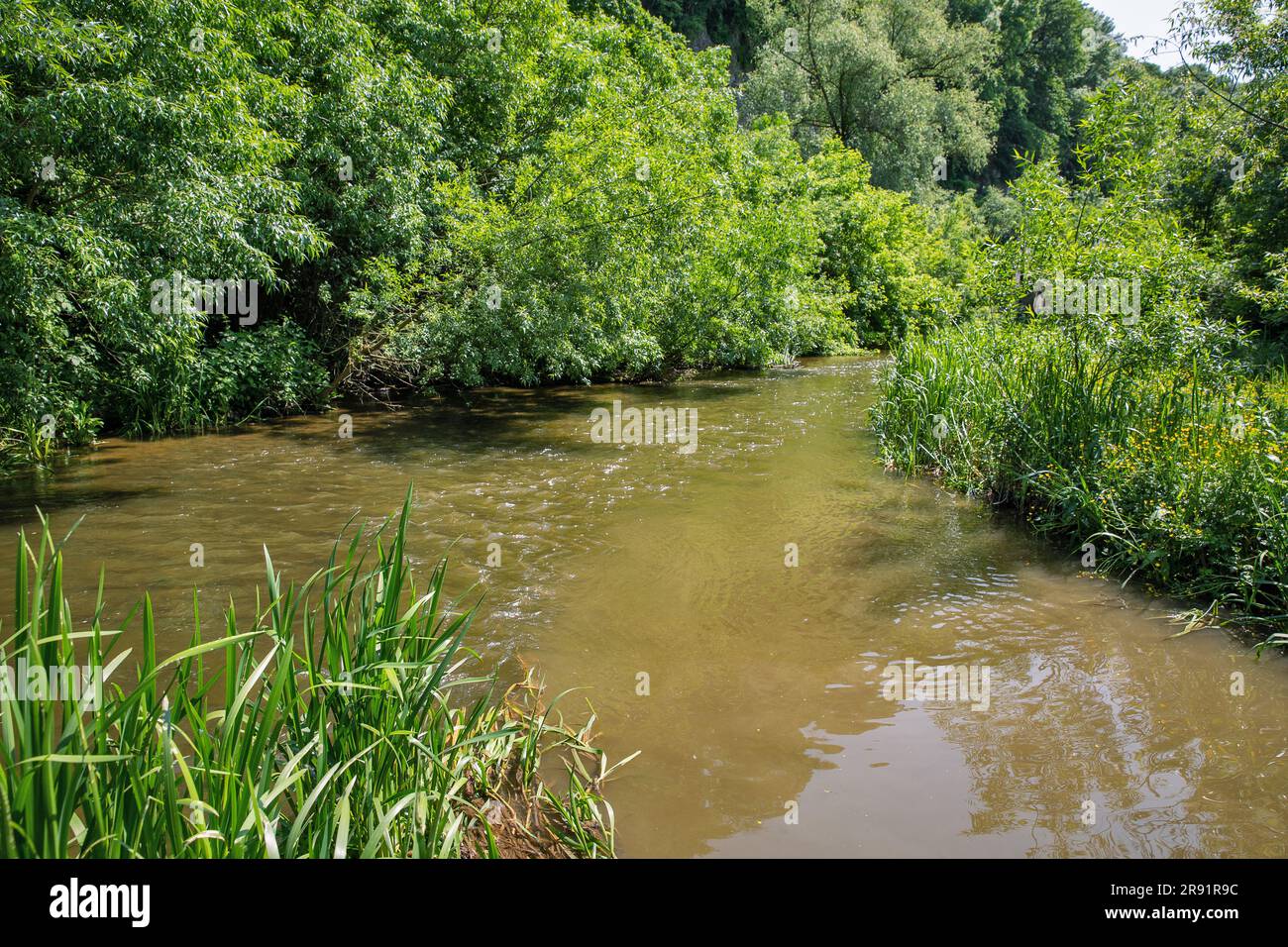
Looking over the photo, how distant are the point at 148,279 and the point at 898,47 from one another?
35.7m

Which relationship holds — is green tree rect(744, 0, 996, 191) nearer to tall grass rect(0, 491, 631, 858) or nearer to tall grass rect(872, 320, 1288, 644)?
tall grass rect(872, 320, 1288, 644)

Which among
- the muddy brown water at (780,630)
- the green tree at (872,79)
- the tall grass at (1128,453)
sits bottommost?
the muddy brown water at (780,630)

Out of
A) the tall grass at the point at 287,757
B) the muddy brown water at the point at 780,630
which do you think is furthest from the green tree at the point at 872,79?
the tall grass at the point at 287,757

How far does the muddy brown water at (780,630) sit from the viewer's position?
3664 mm

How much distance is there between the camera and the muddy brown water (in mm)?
3664

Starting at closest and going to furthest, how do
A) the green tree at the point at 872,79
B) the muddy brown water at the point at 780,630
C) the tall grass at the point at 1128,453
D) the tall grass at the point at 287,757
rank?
the tall grass at the point at 287,757
the muddy brown water at the point at 780,630
the tall grass at the point at 1128,453
the green tree at the point at 872,79

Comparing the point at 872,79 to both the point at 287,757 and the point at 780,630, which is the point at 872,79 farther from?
the point at 287,757

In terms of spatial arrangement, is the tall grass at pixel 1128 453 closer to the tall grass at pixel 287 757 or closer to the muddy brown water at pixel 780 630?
the muddy brown water at pixel 780 630

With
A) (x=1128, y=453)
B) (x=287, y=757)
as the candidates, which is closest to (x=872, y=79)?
(x=1128, y=453)

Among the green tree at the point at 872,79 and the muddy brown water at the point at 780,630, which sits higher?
the green tree at the point at 872,79

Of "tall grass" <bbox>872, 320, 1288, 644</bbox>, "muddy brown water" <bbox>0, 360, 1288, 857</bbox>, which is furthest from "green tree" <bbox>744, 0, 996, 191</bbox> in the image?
"tall grass" <bbox>872, 320, 1288, 644</bbox>

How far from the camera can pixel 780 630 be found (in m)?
5.68

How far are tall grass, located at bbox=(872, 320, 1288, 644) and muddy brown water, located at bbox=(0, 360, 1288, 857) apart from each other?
365 mm

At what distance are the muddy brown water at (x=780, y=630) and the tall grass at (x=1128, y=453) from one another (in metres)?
0.37
